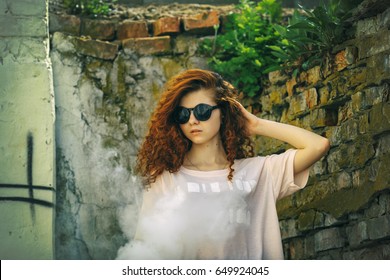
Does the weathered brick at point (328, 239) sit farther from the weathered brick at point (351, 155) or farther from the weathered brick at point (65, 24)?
the weathered brick at point (65, 24)

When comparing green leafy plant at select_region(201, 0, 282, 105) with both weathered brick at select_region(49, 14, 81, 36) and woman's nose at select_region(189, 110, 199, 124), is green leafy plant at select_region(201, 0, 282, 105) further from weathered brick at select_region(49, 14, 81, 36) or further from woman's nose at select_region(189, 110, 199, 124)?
woman's nose at select_region(189, 110, 199, 124)

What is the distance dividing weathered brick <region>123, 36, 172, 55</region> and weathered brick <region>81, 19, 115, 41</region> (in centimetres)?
13

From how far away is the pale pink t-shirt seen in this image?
3.96 m

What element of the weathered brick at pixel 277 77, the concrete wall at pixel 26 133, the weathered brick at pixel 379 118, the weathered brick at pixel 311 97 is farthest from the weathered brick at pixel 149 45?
the weathered brick at pixel 379 118

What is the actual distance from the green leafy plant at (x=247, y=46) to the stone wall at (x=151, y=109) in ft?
0.34

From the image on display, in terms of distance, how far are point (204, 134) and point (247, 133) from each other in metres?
0.24

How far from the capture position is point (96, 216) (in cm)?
562

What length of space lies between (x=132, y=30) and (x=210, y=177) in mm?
2183

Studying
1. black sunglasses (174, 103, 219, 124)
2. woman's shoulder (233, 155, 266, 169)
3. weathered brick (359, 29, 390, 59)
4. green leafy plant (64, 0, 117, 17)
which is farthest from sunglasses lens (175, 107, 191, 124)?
green leafy plant (64, 0, 117, 17)

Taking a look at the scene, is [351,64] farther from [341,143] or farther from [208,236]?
[208,236]

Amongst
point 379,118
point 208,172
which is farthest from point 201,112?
point 379,118

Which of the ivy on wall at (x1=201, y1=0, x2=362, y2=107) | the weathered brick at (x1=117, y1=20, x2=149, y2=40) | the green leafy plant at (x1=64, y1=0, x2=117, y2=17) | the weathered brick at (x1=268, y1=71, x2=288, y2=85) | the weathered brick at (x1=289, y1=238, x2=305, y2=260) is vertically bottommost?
the weathered brick at (x1=289, y1=238, x2=305, y2=260)

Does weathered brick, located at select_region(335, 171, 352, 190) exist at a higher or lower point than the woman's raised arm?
lower

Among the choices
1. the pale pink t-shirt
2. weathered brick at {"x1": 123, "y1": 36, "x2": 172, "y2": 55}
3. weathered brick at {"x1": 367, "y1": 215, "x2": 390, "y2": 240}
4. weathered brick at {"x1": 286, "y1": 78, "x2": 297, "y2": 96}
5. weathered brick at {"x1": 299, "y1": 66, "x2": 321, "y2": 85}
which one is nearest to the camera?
the pale pink t-shirt
